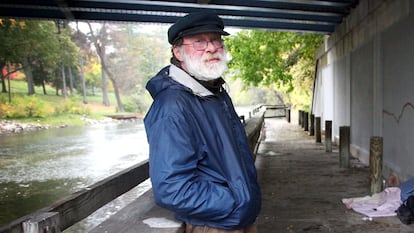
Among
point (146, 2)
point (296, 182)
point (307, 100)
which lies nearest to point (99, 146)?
point (146, 2)

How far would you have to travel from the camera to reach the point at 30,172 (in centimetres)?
1332

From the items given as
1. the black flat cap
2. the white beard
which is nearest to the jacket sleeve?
the white beard

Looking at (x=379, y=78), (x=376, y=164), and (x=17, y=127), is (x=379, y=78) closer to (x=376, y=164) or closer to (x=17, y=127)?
(x=376, y=164)

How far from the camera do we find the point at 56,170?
1350cm

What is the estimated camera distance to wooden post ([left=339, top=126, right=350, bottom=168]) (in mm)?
9164

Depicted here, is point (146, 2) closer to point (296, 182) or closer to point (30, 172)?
point (296, 182)

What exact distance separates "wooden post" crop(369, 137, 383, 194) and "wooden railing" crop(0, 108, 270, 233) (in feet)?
13.4

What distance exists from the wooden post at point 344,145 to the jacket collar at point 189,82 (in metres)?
7.64

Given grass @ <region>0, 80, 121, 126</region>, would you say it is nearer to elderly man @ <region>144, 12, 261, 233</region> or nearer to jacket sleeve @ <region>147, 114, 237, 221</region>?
elderly man @ <region>144, 12, 261, 233</region>

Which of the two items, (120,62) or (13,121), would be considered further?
(120,62)

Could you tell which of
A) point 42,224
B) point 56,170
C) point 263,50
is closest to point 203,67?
point 42,224

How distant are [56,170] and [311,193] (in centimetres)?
900

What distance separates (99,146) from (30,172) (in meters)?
6.46

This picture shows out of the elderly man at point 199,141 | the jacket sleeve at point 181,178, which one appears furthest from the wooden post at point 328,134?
the jacket sleeve at point 181,178
